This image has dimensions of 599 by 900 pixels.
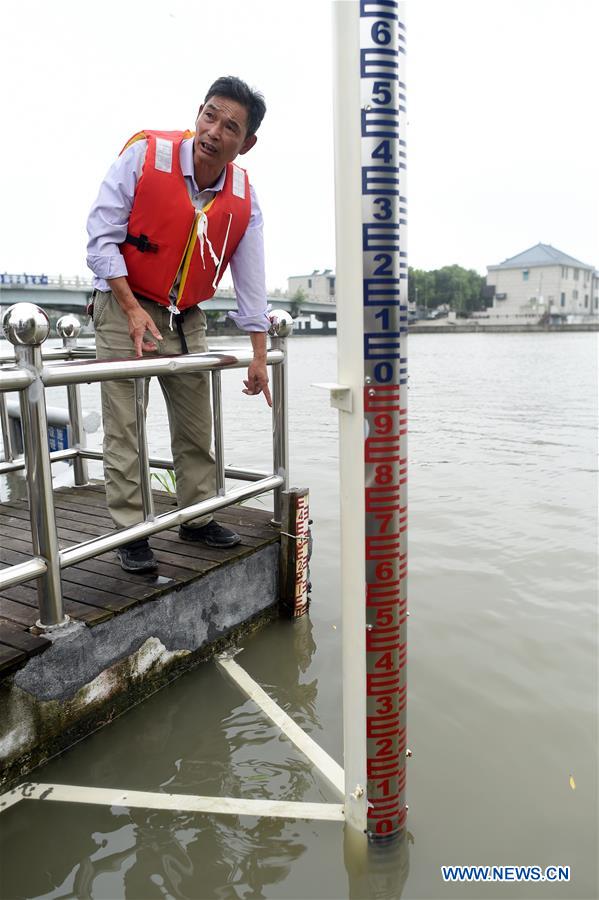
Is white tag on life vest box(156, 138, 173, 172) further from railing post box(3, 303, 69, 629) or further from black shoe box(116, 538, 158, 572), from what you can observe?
black shoe box(116, 538, 158, 572)

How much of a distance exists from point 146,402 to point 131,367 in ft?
1.24

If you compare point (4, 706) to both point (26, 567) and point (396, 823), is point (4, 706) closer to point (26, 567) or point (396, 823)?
point (26, 567)

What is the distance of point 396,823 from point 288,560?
1.82 meters

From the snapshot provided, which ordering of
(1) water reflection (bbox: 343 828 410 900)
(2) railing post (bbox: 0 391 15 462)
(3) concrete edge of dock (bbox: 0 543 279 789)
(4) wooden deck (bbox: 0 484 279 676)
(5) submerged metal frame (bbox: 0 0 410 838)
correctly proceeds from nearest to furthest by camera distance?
(5) submerged metal frame (bbox: 0 0 410 838), (1) water reflection (bbox: 343 828 410 900), (3) concrete edge of dock (bbox: 0 543 279 789), (4) wooden deck (bbox: 0 484 279 676), (2) railing post (bbox: 0 391 15 462)

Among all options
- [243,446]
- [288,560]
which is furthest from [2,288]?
[288,560]

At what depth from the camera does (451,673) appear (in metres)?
3.42

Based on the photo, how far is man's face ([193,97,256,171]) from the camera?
2.84 m

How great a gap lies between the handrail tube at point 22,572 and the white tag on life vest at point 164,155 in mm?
1662

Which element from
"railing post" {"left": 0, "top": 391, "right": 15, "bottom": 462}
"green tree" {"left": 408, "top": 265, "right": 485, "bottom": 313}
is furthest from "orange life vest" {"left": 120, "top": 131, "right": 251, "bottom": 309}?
"green tree" {"left": 408, "top": 265, "right": 485, "bottom": 313}

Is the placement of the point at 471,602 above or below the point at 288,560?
below

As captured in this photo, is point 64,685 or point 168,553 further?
point 168,553

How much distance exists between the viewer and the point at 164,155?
113 inches

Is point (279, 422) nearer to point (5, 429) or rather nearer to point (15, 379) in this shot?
point (15, 379)

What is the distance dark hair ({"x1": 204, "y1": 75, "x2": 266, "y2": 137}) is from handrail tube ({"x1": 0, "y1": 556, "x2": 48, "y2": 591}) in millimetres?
2004
